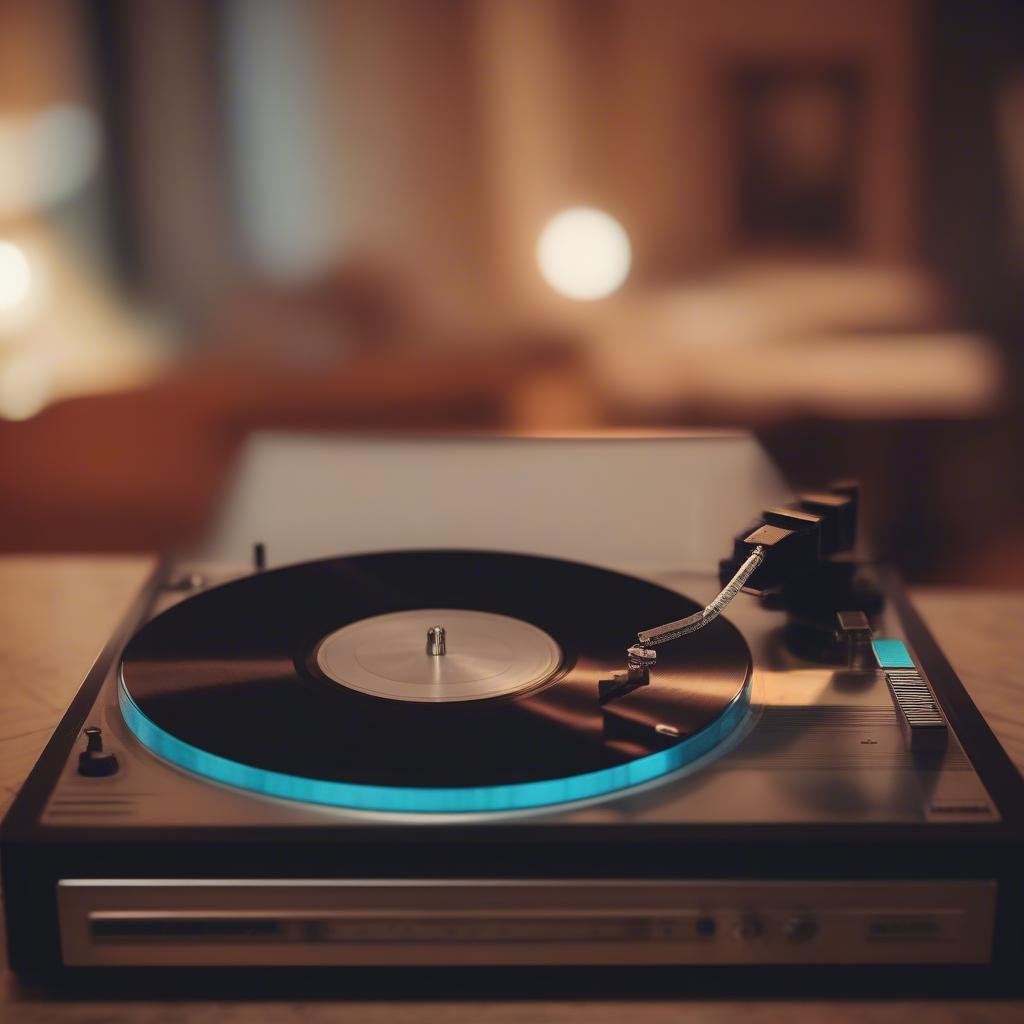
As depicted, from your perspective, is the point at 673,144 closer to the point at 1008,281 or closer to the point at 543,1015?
the point at 1008,281

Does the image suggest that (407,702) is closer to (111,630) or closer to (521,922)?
(521,922)

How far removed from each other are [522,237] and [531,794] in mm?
751

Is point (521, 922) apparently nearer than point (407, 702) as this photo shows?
Yes

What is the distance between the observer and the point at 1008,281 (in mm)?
1353

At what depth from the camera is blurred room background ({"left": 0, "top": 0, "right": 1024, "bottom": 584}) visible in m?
1.31

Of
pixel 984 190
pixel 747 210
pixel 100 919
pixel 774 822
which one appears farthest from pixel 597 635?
pixel 984 190

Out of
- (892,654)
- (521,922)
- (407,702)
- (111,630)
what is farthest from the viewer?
(111,630)

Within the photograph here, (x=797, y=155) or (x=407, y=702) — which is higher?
(x=797, y=155)

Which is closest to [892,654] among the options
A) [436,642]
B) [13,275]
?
[436,642]

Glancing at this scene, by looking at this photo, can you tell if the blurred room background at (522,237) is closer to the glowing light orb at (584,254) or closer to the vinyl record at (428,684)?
the glowing light orb at (584,254)

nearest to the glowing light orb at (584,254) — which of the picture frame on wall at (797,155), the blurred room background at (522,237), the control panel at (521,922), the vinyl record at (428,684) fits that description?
the blurred room background at (522,237)

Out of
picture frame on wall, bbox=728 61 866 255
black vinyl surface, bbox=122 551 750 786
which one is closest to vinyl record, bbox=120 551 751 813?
black vinyl surface, bbox=122 551 750 786

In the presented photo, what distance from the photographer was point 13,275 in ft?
4.58

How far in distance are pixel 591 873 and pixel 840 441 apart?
0.78 m
